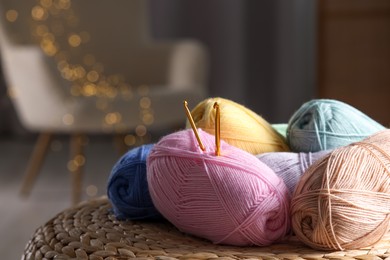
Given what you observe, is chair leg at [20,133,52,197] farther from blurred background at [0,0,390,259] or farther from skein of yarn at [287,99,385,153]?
skein of yarn at [287,99,385,153]

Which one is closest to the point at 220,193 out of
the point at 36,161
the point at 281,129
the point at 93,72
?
the point at 281,129

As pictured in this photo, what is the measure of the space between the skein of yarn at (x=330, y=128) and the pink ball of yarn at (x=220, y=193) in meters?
0.12

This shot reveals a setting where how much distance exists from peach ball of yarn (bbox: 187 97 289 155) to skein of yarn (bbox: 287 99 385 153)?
1.4 inches

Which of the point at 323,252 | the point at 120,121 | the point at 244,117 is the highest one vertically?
the point at 244,117

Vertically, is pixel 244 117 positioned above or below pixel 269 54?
above

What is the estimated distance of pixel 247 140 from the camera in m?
0.98

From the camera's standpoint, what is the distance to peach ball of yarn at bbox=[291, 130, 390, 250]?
0.82 m

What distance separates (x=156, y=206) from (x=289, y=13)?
2.69m

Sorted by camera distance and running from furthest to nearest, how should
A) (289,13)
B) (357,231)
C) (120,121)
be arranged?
(289,13) → (120,121) → (357,231)

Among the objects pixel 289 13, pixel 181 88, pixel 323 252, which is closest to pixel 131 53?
pixel 181 88

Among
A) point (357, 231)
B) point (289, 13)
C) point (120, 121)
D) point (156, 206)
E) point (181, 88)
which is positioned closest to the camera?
point (357, 231)

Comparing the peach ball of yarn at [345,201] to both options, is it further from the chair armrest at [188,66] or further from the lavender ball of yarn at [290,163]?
the chair armrest at [188,66]

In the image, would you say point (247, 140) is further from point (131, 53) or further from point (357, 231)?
point (131, 53)

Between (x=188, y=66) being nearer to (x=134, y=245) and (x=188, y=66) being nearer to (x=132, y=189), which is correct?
(x=132, y=189)
